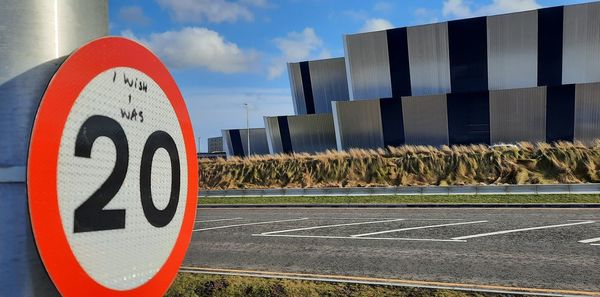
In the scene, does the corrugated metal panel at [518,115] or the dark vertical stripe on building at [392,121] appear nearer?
the corrugated metal panel at [518,115]

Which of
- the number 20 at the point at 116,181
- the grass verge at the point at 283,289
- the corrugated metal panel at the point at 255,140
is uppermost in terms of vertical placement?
the number 20 at the point at 116,181

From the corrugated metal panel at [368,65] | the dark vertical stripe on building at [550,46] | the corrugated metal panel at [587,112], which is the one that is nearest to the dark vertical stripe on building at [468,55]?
the dark vertical stripe on building at [550,46]

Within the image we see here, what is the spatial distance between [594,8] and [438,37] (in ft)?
34.2

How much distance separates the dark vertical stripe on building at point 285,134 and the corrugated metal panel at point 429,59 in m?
11.6

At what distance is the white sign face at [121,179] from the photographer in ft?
3.92

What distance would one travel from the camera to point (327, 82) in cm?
4125

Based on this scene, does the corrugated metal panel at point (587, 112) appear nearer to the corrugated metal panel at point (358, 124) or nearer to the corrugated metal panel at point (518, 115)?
the corrugated metal panel at point (518, 115)

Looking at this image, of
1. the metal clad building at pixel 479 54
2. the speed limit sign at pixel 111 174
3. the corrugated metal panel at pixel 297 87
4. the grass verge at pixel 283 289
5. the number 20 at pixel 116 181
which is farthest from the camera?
the corrugated metal panel at pixel 297 87

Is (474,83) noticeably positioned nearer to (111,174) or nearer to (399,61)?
(399,61)

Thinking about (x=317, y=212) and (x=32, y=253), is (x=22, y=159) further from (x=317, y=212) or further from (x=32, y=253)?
(x=317, y=212)

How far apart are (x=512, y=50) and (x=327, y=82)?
16154mm

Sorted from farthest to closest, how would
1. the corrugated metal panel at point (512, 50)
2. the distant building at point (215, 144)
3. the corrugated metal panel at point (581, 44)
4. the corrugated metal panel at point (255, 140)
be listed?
the distant building at point (215, 144) → the corrugated metal panel at point (255, 140) → the corrugated metal panel at point (512, 50) → the corrugated metal panel at point (581, 44)

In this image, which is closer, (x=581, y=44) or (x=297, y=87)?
(x=581, y=44)

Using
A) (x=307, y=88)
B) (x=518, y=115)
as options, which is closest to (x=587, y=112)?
(x=518, y=115)
